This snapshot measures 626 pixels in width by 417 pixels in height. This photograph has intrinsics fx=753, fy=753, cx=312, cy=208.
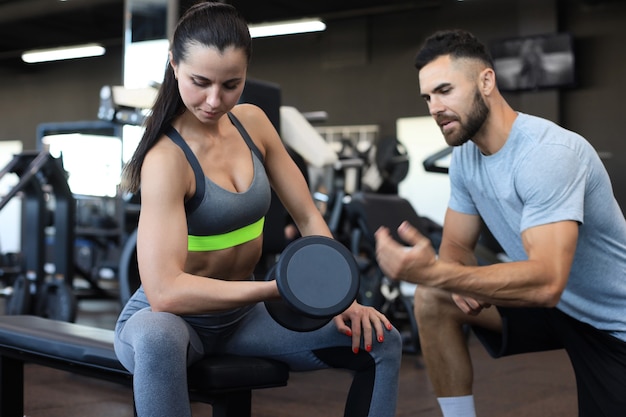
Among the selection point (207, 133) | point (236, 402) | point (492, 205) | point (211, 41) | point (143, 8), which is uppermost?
point (143, 8)

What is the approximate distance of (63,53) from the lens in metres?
11.7

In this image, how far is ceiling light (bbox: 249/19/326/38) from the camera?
9.51 meters

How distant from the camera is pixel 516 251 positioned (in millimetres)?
1750

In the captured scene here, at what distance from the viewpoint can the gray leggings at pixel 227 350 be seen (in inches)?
49.4

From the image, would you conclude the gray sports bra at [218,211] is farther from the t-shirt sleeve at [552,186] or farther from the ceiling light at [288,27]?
the ceiling light at [288,27]

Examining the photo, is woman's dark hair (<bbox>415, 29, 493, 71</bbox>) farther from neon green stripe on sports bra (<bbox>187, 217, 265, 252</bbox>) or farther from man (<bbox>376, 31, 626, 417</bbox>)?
neon green stripe on sports bra (<bbox>187, 217, 265, 252</bbox>)

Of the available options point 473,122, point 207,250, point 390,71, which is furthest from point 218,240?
point 390,71

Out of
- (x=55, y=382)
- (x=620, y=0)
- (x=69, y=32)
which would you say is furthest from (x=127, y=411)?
(x=69, y=32)

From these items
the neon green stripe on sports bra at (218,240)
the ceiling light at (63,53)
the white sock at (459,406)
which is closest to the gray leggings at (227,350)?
the neon green stripe on sports bra at (218,240)

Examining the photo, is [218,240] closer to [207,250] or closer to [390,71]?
[207,250]

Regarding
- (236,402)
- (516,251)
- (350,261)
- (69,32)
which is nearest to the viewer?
(350,261)

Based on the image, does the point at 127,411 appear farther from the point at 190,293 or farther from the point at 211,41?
the point at 211,41

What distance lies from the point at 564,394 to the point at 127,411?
64.1 inches

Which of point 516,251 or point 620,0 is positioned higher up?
point 620,0
